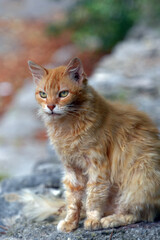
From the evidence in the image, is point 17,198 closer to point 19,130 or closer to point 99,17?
point 19,130

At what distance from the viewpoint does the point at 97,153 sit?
298 centimetres

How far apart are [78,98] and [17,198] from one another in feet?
4.66

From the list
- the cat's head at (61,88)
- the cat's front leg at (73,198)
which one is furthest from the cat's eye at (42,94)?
the cat's front leg at (73,198)

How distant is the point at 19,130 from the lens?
895 cm

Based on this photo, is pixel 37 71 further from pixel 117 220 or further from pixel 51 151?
pixel 51 151

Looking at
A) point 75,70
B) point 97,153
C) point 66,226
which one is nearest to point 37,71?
point 75,70

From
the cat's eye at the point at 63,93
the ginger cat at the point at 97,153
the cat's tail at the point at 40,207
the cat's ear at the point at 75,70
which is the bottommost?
the cat's tail at the point at 40,207

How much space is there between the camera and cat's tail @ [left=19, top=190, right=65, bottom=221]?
353 centimetres

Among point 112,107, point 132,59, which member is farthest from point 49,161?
point 132,59

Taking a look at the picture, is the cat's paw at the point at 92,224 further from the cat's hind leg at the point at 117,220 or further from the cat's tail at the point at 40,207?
the cat's tail at the point at 40,207

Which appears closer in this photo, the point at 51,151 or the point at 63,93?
the point at 63,93

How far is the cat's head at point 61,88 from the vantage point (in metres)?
2.86

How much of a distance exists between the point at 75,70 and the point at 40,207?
1.42 m

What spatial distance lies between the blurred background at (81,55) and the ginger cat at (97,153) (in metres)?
0.48
